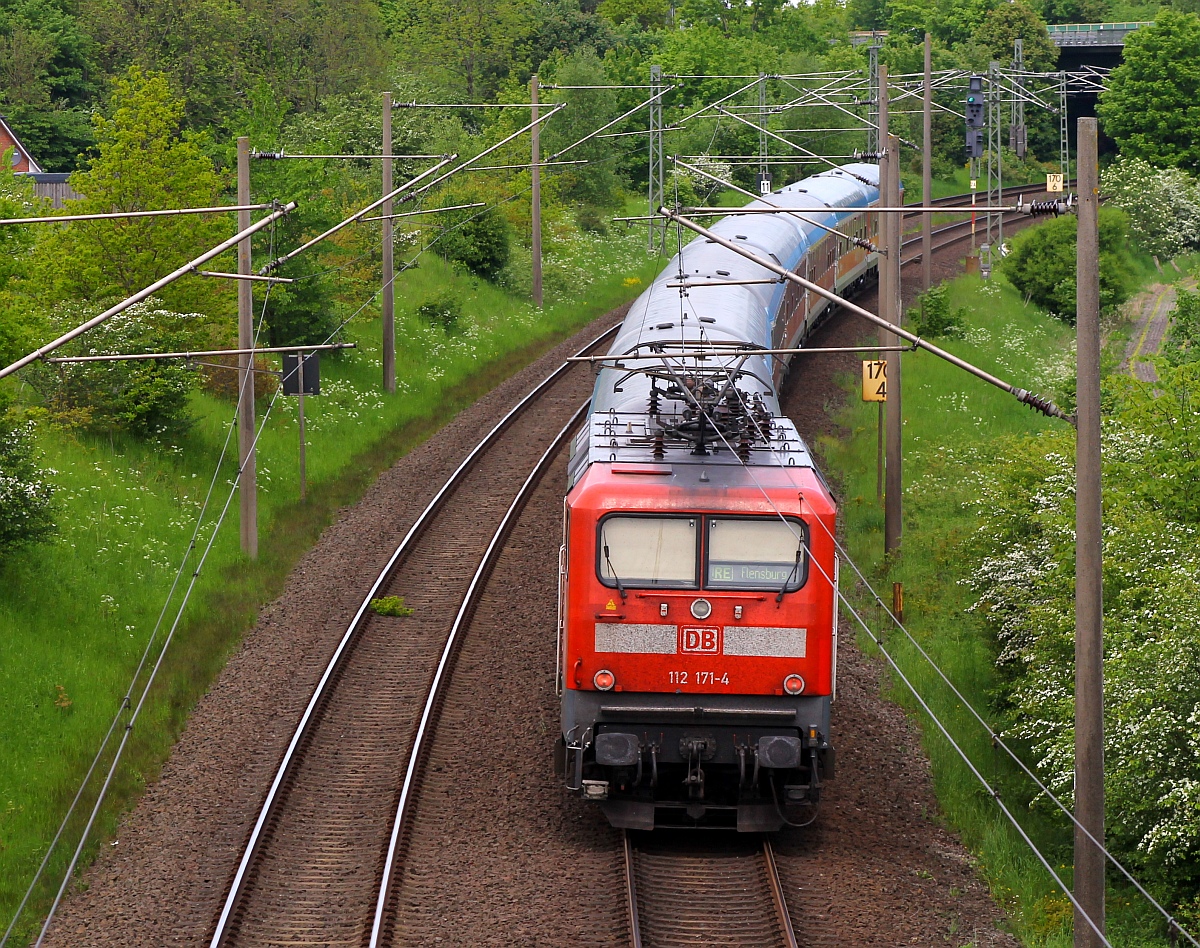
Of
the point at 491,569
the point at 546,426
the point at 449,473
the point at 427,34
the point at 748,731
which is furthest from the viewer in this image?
the point at 427,34

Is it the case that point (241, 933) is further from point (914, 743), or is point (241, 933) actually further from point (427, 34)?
point (427, 34)

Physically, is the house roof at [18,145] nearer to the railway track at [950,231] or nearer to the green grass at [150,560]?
the green grass at [150,560]

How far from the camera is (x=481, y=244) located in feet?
131

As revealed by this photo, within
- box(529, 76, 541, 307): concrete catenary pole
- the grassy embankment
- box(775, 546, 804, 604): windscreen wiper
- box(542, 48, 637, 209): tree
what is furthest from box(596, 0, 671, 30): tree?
box(775, 546, 804, 604): windscreen wiper

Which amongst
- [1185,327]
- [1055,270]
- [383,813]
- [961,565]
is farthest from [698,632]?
[1055,270]

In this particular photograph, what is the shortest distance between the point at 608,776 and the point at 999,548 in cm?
763

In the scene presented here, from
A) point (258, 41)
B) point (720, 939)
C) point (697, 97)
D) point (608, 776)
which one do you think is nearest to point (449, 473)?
Answer: point (608, 776)

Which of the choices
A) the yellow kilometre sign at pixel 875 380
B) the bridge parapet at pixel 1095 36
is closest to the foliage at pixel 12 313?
the yellow kilometre sign at pixel 875 380

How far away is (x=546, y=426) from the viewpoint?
28.3 metres

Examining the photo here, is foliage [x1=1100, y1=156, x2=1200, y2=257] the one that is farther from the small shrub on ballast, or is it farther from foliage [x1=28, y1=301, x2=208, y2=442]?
the small shrub on ballast

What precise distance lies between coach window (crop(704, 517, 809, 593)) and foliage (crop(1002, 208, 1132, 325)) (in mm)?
31320

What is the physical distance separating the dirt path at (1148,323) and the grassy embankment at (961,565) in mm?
884

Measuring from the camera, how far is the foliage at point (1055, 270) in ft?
138

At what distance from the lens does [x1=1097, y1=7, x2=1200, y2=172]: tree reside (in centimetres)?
6444
